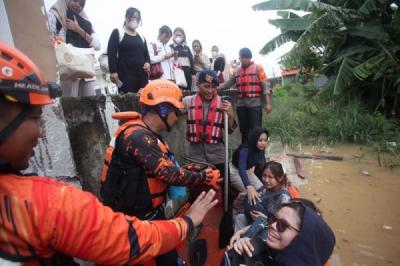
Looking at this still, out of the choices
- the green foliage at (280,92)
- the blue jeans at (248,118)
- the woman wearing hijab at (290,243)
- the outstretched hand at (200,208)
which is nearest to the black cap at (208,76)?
the woman wearing hijab at (290,243)

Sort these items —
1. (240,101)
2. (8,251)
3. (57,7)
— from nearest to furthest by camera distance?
(8,251) → (57,7) → (240,101)

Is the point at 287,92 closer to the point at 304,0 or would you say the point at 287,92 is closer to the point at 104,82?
the point at 304,0

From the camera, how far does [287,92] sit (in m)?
14.7

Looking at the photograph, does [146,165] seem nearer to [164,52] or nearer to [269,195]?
[269,195]

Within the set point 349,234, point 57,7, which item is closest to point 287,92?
point 349,234

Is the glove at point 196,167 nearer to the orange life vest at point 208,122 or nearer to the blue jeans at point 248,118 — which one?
the orange life vest at point 208,122

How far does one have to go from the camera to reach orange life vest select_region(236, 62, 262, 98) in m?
5.60

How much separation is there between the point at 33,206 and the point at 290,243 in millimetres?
1437

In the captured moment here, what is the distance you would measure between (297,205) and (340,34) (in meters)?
7.81

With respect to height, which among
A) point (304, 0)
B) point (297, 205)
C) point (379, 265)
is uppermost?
point (304, 0)

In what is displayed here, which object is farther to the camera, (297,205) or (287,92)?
(287,92)

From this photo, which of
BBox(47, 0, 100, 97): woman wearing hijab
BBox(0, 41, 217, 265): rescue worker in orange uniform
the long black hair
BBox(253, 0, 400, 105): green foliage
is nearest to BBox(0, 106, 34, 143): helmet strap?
BBox(0, 41, 217, 265): rescue worker in orange uniform

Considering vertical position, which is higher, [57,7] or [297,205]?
[57,7]

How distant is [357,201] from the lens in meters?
4.43
